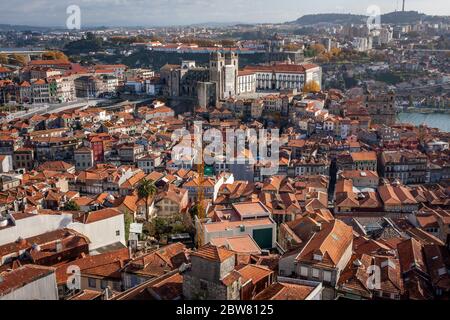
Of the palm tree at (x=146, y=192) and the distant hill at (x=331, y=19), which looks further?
the distant hill at (x=331, y=19)

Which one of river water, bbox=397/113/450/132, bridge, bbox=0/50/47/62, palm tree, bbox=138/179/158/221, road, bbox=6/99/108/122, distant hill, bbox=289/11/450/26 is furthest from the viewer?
distant hill, bbox=289/11/450/26

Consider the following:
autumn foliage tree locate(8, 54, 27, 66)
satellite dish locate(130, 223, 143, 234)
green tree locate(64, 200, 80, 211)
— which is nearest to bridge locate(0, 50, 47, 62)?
autumn foliage tree locate(8, 54, 27, 66)

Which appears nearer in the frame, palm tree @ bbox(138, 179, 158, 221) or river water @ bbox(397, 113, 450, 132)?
palm tree @ bbox(138, 179, 158, 221)

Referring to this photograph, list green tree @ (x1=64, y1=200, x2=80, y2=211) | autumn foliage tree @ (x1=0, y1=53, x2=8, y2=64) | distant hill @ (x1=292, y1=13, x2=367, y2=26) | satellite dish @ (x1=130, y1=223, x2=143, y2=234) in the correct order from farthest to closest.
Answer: distant hill @ (x1=292, y1=13, x2=367, y2=26) → autumn foliage tree @ (x1=0, y1=53, x2=8, y2=64) → green tree @ (x1=64, y1=200, x2=80, y2=211) → satellite dish @ (x1=130, y1=223, x2=143, y2=234)

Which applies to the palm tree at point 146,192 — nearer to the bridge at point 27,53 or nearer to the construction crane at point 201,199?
the construction crane at point 201,199

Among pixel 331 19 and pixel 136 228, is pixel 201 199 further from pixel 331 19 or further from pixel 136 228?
pixel 331 19

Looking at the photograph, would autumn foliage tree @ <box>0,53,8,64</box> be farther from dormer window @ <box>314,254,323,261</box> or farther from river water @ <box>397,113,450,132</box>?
dormer window @ <box>314,254,323,261</box>

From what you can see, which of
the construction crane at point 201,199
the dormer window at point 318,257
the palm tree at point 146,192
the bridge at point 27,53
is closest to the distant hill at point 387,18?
the bridge at point 27,53

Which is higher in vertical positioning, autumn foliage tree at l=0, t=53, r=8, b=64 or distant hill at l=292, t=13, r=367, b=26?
distant hill at l=292, t=13, r=367, b=26

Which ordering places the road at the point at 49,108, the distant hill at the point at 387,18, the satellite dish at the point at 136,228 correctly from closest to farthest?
1. the satellite dish at the point at 136,228
2. the road at the point at 49,108
3. the distant hill at the point at 387,18
